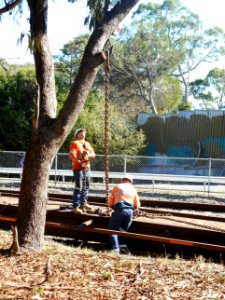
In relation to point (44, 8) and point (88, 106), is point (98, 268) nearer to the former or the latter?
point (44, 8)

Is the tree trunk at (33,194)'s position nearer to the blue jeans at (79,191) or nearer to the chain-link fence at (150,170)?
the blue jeans at (79,191)

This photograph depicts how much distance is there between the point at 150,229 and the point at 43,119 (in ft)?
11.5

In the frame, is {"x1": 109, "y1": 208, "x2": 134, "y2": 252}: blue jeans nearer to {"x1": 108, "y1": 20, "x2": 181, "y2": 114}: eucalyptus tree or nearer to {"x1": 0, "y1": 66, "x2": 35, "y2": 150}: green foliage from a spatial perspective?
{"x1": 0, "y1": 66, "x2": 35, "y2": 150}: green foliage

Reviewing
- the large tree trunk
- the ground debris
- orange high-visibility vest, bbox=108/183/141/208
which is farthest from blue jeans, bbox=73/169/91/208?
the ground debris

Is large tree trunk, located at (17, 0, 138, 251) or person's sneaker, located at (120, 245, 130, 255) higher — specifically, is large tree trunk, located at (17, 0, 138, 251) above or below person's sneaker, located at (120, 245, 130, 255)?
above

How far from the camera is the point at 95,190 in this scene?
17797 millimetres

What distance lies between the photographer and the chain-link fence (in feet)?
61.2

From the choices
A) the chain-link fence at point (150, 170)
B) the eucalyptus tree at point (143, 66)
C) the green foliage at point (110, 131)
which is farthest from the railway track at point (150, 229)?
the eucalyptus tree at point (143, 66)

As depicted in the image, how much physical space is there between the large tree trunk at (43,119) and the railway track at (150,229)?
7.09 feet

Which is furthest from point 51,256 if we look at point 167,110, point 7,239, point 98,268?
point 167,110

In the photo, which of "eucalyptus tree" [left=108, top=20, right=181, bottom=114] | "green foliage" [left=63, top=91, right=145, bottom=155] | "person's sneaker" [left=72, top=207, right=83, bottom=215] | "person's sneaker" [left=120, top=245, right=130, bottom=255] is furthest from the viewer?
"eucalyptus tree" [left=108, top=20, right=181, bottom=114]

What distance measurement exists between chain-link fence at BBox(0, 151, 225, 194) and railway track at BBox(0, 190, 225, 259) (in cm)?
882

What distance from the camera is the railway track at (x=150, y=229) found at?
809cm

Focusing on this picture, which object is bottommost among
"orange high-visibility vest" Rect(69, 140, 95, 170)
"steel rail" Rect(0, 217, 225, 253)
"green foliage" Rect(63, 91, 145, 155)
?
"steel rail" Rect(0, 217, 225, 253)
